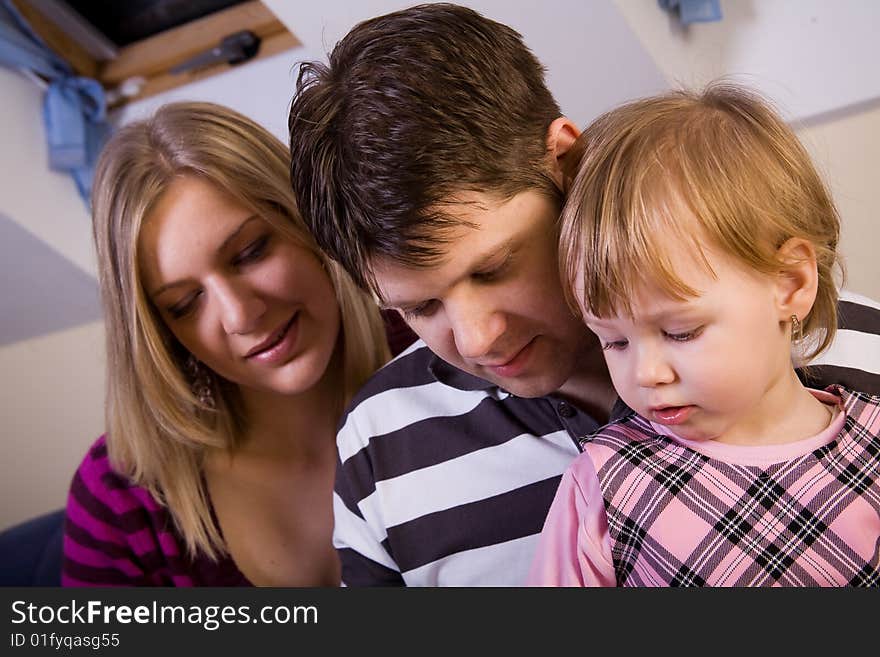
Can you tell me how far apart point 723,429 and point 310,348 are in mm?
700

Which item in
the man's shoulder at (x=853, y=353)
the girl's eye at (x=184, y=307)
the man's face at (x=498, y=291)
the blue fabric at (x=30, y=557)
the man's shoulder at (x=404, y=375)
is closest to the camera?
the man's face at (x=498, y=291)

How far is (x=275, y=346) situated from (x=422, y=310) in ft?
1.44

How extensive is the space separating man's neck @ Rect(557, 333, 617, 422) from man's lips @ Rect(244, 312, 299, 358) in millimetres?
471

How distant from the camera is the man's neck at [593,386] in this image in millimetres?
1058

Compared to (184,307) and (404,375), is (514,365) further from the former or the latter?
(184,307)

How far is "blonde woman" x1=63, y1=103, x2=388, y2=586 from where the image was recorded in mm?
1283

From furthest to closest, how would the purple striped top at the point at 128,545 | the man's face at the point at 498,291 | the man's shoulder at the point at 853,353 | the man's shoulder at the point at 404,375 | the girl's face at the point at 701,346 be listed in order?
1. the purple striped top at the point at 128,545
2. the man's shoulder at the point at 404,375
3. the man's shoulder at the point at 853,353
4. the man's face at the point at 498,291
5. the girl's face at the point at 701,346

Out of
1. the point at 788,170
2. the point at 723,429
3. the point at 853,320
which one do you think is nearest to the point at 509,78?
the point at 788,170

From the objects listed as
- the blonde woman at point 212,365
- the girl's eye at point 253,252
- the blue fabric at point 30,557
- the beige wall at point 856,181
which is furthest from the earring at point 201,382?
the beige wall at point 856,181

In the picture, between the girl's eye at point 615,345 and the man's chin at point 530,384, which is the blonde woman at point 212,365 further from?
the girl's eye at point 615,345

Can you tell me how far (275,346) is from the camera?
1.33 metres

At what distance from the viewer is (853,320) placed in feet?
3.57

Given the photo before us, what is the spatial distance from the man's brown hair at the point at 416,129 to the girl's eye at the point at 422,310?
0.05 m

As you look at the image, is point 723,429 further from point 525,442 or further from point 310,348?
point 310,348
